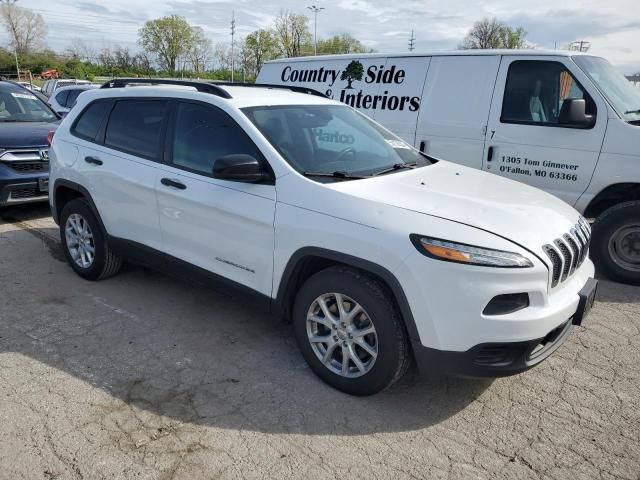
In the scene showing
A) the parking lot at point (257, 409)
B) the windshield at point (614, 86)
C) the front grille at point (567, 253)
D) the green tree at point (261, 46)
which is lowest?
the parking lot at point (257, 409)

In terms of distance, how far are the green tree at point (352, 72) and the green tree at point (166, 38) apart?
253 ft

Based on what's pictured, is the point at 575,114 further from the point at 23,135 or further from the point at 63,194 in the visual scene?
the point at 23,135

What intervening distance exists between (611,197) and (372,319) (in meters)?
3.50

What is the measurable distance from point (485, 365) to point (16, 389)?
8.85 feet

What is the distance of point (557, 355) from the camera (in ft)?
12.2

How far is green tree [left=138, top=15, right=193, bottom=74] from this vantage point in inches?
3066

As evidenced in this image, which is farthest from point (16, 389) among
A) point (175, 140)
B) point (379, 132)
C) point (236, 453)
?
point (379, 132)

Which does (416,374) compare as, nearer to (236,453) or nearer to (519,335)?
(519,335)

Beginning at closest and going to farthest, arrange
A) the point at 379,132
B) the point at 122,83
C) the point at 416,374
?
the point at 416,374 → the point at 379,132 → the point at 122,83

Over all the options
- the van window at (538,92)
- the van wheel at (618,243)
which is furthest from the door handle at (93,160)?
the van wheel at (618,243)

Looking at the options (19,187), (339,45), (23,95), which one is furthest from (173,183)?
(339,45)

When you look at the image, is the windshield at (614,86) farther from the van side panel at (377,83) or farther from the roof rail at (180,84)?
the roof rail at (180,84)

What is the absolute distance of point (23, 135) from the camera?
23.0 feet

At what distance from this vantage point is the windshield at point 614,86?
4965 millimetres
